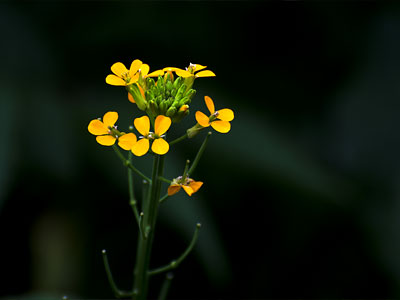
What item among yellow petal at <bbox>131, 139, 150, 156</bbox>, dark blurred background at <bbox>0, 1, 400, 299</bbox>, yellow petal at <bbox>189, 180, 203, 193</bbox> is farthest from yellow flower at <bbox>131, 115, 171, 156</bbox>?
dark blurred background at <bbox>0, 1, 400, 299</bbox>

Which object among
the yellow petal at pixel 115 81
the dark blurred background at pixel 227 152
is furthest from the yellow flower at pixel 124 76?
the dark blurred background at pixel 227 152

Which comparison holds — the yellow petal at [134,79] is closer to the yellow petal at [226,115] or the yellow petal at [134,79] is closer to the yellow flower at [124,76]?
the yellow flower at [124,76]

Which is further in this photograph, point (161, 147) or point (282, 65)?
point (282, 65)

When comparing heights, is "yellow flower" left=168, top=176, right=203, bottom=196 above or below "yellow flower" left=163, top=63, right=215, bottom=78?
below

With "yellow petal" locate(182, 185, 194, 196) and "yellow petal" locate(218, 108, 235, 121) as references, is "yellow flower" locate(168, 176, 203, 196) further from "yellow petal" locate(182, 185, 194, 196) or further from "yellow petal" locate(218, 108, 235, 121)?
"yellow petal" locate(218, 108, 235, 121)

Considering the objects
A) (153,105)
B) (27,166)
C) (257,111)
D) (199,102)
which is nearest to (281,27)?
(257,111)

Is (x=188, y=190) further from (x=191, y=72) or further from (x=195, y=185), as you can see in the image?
(x=191, y=72)

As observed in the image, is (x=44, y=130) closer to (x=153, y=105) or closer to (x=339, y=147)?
(x=153, y=105)
